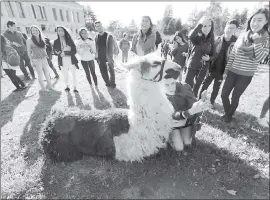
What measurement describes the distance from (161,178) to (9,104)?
17.4 ft

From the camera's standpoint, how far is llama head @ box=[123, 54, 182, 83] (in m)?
2.08

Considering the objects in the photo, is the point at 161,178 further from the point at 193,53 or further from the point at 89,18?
the point at 89,18

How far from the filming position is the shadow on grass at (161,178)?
2.20 metres

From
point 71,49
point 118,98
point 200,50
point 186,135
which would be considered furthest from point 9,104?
point 200,50

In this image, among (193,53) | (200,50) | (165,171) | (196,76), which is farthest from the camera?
(196,76)

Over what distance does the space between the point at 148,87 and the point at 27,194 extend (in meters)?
2.29

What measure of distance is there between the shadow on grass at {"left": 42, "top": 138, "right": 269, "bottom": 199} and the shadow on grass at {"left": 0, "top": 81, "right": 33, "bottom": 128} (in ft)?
8.26

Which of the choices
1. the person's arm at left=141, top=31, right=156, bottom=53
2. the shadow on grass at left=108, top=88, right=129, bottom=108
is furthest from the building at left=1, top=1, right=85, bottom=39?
the person's arm at left=141, top=31, right=156, bottom=53

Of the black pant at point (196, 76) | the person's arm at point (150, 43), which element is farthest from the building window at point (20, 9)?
the black pant at point (196, 76)

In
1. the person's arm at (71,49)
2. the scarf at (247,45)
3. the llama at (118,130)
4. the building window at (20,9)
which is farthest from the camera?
the building window at (20,9)

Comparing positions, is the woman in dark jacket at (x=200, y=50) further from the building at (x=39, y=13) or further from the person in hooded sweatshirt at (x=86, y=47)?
the building at (x=39, y=13)

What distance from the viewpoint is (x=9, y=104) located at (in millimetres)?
5172

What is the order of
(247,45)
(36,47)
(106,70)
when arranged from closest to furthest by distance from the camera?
(247,45)
(36,47)
(106,70)

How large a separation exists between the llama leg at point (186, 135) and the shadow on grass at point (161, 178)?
0.70 ft
